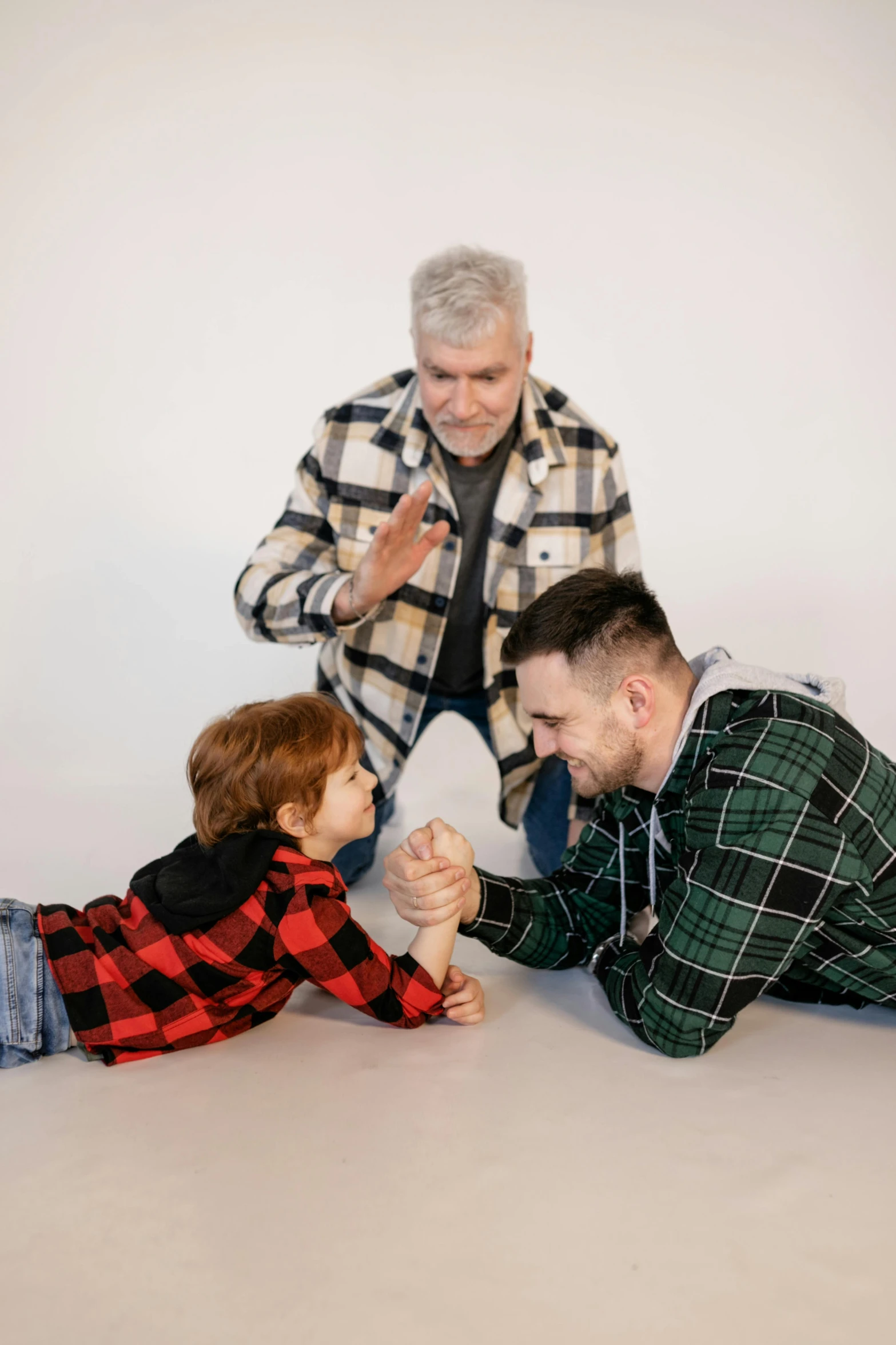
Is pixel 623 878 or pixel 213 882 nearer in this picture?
pixel 213 882

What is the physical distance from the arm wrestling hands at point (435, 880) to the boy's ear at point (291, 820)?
16 centimetres

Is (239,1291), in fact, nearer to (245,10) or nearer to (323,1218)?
(323,1218)

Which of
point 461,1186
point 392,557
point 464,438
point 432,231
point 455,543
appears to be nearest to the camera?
point 461,1186

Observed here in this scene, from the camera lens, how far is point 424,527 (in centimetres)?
300

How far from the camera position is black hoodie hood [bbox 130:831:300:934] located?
196 centimetres

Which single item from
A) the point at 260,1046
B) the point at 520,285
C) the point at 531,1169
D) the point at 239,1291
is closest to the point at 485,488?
the point at 520,285

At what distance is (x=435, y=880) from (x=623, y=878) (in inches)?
16.7

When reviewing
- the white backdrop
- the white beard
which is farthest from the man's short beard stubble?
the white backdrop

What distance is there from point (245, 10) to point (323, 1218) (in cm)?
469

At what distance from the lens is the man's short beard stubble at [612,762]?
2.06 metres

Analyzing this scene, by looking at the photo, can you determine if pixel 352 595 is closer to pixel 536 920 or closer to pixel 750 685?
pixel 536 920

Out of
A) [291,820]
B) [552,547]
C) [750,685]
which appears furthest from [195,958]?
[552,547]

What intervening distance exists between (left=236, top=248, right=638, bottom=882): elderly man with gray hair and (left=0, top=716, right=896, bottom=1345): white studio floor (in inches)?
34.1

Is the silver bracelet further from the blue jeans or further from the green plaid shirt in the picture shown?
the green plaid shirt
